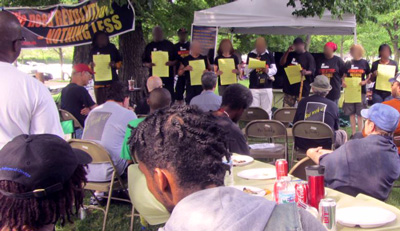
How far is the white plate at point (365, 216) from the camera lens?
2.31m

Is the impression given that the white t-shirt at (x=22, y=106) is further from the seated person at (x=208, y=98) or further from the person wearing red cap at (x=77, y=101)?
the person wearing red cap at (x=77, y=101)

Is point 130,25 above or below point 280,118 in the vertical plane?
above

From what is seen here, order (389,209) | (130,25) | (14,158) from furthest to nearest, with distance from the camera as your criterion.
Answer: (130,25), (389,209), (14,158)

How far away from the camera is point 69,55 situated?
57.0m

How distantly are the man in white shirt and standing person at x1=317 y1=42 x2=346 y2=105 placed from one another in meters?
7.31

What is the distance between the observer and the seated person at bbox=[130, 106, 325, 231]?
3.86ft

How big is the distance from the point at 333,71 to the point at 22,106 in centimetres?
749

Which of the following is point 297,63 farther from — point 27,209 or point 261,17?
point 27,209

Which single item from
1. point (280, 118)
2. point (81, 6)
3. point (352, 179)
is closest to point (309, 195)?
point (352, 179)

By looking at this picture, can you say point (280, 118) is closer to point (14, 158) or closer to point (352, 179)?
point (352, 179)

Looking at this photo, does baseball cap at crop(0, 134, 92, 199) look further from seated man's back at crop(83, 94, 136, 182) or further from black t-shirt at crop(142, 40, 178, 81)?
black t-shirt at crop(142, 40, 178, 81)

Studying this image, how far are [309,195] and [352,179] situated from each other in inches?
34.6

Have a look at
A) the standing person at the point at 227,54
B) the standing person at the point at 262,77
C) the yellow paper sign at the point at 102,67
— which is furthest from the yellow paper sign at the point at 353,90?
the yellow paper sign at the point at 102,67

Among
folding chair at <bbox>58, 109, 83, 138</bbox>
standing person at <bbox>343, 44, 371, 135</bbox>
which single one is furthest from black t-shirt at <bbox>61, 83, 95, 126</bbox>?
standing person at <bbox>343, 44, 371, 135</bbox>
